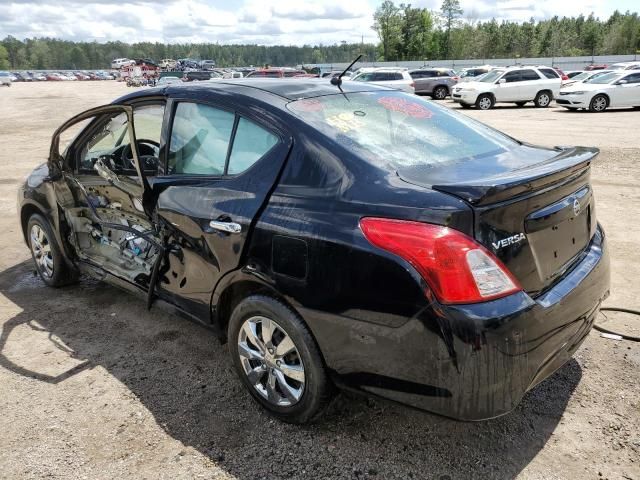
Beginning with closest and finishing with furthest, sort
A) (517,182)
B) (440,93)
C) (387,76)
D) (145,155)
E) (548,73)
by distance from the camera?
(517,182)
(145,155)
(548,73)
(387,76)
(440,93)

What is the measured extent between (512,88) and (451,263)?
22401 millimetres

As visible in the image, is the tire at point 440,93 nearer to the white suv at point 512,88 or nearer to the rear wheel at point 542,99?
the white suv at point 512,88

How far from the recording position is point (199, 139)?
3.10 m

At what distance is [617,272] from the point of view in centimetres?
453

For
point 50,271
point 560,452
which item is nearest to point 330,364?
point 560,452

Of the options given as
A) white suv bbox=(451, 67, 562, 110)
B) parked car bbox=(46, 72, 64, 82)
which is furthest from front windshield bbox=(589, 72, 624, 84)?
parked car bbox=(46, 72, 64, 82)

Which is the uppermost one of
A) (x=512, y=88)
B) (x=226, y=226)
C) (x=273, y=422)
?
(x=226, y=226)

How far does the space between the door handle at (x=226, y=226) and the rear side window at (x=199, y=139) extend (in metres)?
0.29

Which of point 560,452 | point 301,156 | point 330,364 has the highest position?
point 301,156

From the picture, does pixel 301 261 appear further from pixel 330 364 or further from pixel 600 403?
pixel 600 403

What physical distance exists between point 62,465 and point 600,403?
2.71 metres

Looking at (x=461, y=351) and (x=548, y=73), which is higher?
(x=548, y=73)

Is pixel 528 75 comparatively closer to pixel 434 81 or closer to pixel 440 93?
pixel 434 81

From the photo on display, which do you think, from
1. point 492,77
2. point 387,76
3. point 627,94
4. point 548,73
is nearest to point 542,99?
point 548,73
